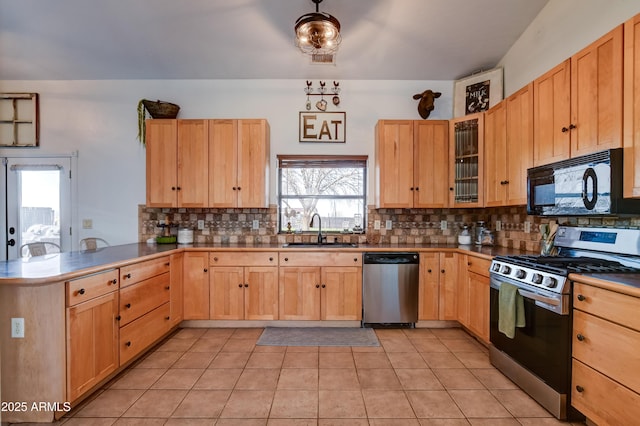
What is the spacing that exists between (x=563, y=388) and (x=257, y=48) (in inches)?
156

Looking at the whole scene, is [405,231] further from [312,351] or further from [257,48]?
[257,48]

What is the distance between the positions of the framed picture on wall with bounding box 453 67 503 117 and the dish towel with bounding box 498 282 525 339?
236cm

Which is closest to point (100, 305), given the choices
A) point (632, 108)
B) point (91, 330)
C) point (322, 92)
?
point (91, 330)

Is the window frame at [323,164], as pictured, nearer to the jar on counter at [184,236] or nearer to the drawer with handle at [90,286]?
the jar on counter at [184,236]

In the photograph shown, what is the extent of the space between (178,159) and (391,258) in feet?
9.05

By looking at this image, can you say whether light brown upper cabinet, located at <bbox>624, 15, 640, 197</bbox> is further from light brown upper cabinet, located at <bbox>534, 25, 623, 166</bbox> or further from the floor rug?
the floor rug

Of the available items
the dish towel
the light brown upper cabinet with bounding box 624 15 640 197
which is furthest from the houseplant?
the light brown upper cabinet with bounding box 624 15 640 197

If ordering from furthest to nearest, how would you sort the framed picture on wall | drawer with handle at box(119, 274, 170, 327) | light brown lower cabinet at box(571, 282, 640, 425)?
the framed picture on wall < drawer with handle at box(119, 274, 170, 327) < light brown lower cabinet at box(571, 282, 640, 425)

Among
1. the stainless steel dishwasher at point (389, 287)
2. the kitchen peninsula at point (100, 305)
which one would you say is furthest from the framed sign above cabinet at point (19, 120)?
the stainless steel dishwasher at point (389, 287)

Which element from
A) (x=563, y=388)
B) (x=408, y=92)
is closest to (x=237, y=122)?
(x=408, y=92)

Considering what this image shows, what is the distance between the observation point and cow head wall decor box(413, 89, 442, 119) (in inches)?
145

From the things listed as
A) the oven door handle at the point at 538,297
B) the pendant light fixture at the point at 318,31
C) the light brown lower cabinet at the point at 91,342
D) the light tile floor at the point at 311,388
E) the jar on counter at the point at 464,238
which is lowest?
the light tile floor at the point at 311,388

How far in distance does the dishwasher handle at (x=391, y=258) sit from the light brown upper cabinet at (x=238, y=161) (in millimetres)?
1397

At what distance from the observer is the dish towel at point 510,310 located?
213 cm
